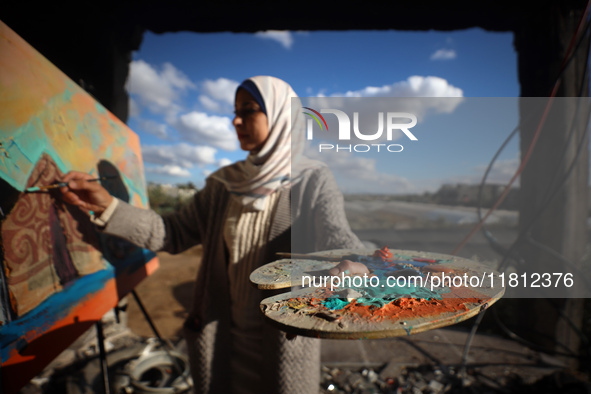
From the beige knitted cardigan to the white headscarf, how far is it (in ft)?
0.22

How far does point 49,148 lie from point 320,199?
3.11 feet

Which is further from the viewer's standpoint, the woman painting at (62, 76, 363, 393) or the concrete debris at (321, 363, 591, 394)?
the concrete debris at (321, 363, 591, 394)

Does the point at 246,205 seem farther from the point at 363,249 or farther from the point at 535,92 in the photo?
the point at 535,92

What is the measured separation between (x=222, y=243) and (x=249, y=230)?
0.16 meters

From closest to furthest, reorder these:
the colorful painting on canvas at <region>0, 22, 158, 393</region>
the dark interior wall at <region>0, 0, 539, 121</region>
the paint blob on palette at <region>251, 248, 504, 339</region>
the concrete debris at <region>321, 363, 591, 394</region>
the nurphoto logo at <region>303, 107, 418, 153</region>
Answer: the paint blob on palette at <region>251, 248, 504, 339</region> → the colorful painting on canvas at <region>0, 22, 158, 393</region> → the nurphoto logo at <region>303, 107, 418, 153</region> → the dark interior wall at <region>0, 0, 539, 121</region> → the concrete debris at <region>321, 363, 591, 394</region>

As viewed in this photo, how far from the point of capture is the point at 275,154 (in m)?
1.05

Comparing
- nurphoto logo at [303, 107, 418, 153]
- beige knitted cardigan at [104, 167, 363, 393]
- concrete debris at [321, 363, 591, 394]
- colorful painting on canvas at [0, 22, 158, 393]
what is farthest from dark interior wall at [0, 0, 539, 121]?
concrete debris at [321, 363, 591, 394]

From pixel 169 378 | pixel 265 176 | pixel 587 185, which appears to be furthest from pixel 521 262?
pixel 169 378

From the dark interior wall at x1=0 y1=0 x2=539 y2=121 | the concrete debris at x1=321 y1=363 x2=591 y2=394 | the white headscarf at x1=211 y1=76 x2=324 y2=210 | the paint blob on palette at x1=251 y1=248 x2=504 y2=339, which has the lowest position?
the concrete debris at x1=321 y1=363 x2=591 y2=394

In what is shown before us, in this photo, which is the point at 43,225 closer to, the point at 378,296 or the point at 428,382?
the point at 378,296

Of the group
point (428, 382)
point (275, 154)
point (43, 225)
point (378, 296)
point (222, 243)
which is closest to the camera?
point (378, 296)

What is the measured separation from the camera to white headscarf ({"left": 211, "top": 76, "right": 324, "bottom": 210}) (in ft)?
3.42

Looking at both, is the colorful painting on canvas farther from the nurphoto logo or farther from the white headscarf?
the nurphoto logo

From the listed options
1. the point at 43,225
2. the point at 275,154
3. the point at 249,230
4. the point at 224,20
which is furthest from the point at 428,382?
the point at 224,20
